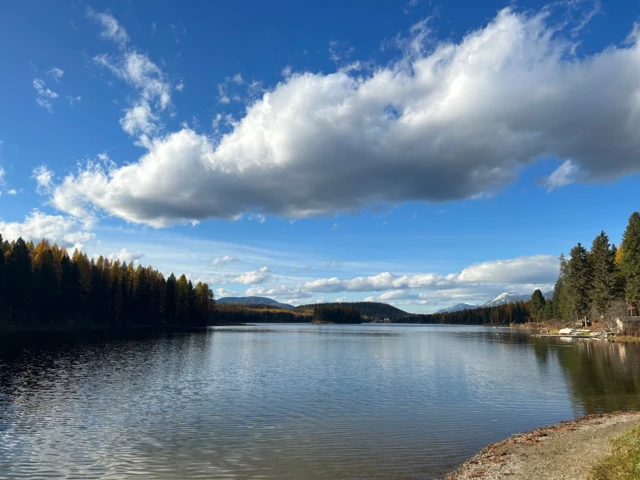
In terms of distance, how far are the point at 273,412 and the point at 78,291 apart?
124 meters

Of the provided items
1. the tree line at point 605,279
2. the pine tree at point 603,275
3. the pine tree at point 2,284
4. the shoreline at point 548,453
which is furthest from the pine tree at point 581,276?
the pine tree at point 2,284

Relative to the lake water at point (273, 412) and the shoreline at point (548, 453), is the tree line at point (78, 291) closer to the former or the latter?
the lake water at point (273, 412)

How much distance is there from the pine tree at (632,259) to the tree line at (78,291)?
467ft

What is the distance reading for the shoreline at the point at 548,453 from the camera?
17.4 m

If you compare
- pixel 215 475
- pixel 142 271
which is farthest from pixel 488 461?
pixel 142 271

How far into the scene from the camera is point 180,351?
73.4m

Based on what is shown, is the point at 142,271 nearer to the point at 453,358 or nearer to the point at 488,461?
the point at 453,358

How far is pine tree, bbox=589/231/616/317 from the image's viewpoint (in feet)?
350

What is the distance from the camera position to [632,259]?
9394cm

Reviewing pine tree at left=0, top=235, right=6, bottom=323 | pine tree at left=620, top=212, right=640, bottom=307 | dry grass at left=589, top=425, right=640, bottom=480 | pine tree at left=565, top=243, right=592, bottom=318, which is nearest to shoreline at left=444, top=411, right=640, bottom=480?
dry grass at left=589, top=425, right=640, bottom=480

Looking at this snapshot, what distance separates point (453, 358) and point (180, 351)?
145 feet

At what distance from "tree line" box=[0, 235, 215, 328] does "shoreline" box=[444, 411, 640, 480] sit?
12256 cm

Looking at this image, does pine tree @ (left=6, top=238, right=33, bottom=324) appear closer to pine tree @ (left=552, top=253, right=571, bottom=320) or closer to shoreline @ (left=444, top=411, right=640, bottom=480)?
shoreline @ (left=444, top=411, right=640, bottom=480)

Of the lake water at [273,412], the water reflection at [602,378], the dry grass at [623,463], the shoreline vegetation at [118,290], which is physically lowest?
the water reflection at [602,378]
